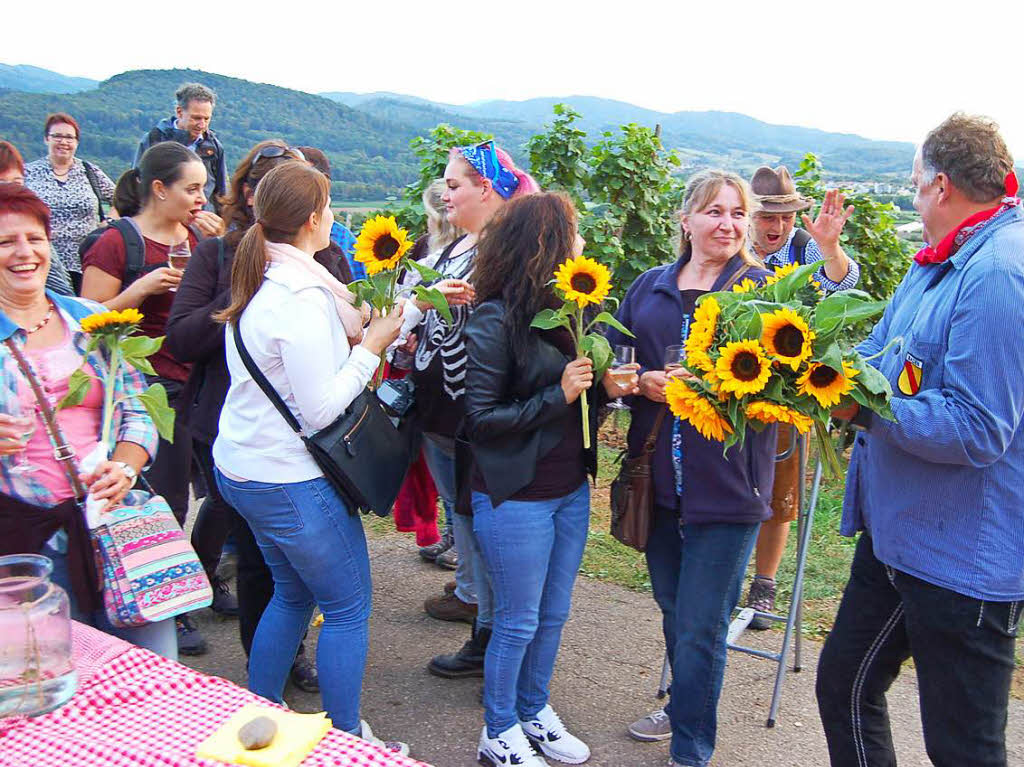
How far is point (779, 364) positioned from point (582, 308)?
0.77 m

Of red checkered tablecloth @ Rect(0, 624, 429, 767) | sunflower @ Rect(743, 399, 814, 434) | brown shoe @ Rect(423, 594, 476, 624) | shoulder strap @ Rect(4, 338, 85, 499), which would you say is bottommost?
brown shoe @ Rect(423, 594, 476, 624)

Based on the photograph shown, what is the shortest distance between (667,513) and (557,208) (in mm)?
1161

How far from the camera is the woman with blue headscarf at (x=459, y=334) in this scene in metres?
3.58

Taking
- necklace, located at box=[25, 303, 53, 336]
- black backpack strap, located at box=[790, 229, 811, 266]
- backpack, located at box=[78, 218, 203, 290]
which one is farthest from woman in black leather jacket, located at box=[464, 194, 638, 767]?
black backpack strap, located at box=[790, 229, 811, 266]

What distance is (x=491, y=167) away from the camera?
3.65 m

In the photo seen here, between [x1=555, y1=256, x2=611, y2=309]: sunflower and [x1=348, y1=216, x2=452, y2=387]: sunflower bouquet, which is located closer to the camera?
[x1=555, y1=256, x2=611, y2=309]: sunflower

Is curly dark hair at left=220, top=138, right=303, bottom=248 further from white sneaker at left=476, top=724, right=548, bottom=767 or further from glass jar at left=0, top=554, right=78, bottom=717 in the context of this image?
white sneaker at left=476, top=724, right=548, bottom=767

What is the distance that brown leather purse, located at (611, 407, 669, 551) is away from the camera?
9.92ft

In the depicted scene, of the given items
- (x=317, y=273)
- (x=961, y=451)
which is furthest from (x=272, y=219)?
(x=961, y=451)

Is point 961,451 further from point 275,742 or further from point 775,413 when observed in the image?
point 275,742

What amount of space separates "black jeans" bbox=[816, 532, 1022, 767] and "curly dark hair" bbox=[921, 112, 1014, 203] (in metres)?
1.05

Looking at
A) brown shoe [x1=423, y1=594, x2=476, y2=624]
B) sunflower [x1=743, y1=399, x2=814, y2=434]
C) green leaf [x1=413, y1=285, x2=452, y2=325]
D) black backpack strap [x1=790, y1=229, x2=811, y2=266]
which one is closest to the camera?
sunflower [x1=743, y1=399, x2=814, y2=434]

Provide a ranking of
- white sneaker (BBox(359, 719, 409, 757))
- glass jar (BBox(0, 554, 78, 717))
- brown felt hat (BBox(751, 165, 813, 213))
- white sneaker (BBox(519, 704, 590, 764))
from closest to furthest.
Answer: glass jar (BBox(0, 554, 78, 717)) → white sneaker (BBox(359, 719, 409, 757)) → white sneaker (BBox(519, 704, 590, 764)) → brown felt hat (BBox(751, 165, 813, 213))

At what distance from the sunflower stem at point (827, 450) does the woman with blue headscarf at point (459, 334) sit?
151 centimetres
